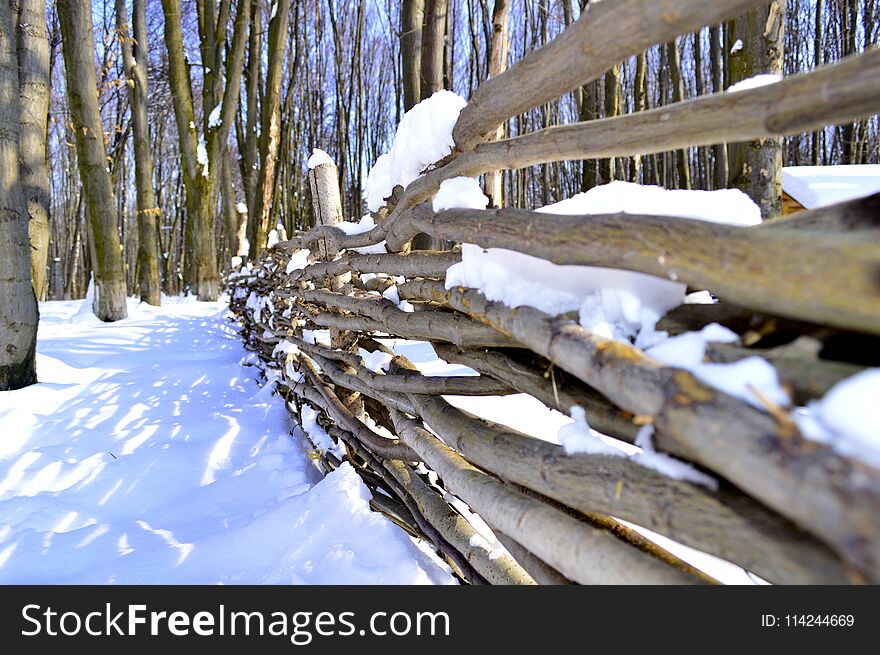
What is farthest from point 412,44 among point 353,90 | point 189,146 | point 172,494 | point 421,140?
point 353,90

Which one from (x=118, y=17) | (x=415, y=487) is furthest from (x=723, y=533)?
(x=118, y=17)

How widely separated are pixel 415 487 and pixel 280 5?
9.56 m

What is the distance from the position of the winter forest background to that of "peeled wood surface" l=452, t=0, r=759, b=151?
6642 millimetres

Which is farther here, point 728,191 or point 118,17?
point 118,17

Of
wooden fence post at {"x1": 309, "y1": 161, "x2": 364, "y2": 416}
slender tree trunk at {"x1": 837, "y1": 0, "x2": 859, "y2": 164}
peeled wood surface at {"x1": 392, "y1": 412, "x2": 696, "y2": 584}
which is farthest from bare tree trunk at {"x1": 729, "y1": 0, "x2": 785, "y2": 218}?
slender tree trunk at {"x1": 837, "y1": 0, "x2": 859, "y2": 164}

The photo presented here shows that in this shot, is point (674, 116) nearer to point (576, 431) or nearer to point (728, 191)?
point (728, 191)

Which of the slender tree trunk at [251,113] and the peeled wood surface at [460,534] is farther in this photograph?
the slender tree trunk at [251,113]

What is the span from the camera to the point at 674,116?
825 mm

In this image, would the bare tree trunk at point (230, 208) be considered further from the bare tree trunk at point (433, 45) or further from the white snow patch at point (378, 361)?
the white snow patch at point (378, 361)

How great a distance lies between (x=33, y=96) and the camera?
4.25 meters

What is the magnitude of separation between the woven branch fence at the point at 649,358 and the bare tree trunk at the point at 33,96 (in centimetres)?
423

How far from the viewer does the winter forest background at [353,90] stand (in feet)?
36.2

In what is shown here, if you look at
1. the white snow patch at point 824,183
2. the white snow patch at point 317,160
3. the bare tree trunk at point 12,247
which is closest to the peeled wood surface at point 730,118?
the white snow patch at point 317,160

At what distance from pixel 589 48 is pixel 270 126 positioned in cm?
1010
